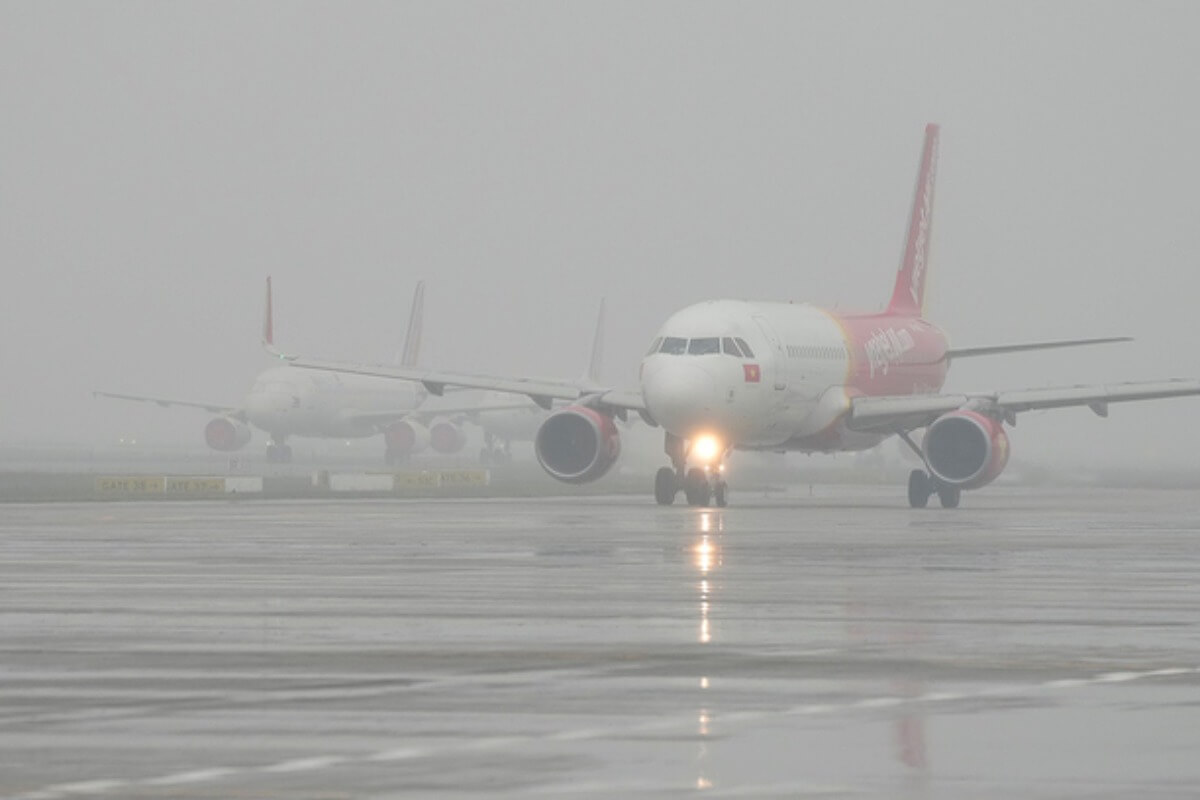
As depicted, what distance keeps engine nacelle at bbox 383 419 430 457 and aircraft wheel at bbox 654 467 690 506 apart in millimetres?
68174

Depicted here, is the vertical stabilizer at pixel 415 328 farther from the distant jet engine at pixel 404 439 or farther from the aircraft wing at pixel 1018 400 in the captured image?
the aircraft wing at pixel 1018 400

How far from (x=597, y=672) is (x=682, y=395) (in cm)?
3464

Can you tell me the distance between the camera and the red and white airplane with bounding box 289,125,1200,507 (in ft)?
164

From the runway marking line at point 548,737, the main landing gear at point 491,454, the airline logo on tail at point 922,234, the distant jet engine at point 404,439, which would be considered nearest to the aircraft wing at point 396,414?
the distant jet engine at point 404,439

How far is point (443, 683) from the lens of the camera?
46.6 ft

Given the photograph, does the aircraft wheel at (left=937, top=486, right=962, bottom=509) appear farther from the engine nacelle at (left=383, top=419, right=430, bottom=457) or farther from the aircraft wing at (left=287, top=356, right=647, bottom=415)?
the engine nacelle at (left=383, top=419, right=430, bottom=457)

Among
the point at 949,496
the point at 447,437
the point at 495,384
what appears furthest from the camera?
the point at 447,437

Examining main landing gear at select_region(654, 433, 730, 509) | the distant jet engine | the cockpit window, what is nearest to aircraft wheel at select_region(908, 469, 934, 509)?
main landing gear at select_region(654, 433, 730, 509)

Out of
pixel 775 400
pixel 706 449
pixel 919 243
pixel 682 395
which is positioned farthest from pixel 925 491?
pixel 919 243

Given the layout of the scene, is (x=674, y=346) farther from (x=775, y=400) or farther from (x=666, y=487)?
(x=666, y=487)

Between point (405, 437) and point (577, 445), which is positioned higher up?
point (405, 437)

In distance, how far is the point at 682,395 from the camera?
49.3 meters

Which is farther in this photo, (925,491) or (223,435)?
(223,435)

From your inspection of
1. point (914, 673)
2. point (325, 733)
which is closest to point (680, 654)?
point (914, 673)
